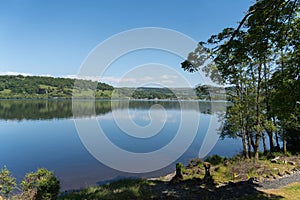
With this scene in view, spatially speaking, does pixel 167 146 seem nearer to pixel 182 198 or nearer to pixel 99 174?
pixel 99 174

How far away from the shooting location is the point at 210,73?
1448 centimetres

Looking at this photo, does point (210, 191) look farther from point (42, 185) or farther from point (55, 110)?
point (55, 110)

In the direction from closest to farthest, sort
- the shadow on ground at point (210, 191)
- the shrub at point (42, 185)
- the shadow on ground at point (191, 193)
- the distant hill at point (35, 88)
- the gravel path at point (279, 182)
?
1. the shrub at point (42, 185)
2. the shadow on ground at point (191, 193)
3. the shadow on ground at point (210, 191)
4. the gravel path at point (279, 182)
5. the distant hill at point (35, 88)

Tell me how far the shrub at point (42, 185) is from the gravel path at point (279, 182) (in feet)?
27.5

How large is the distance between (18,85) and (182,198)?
176 m

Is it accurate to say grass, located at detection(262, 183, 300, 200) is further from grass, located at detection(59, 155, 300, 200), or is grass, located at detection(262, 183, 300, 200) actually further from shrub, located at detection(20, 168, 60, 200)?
shrub, located at detection(20, 168, 60, 200)

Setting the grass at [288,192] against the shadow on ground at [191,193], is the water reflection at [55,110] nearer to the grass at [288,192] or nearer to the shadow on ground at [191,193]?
the grass at [288,192]

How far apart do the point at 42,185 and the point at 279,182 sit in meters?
10.1

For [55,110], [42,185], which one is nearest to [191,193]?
[42,185]

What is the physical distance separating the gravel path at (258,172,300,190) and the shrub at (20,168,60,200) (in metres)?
8.40

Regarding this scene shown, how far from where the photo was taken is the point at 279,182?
985 cm

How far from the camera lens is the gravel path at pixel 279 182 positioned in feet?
30.7

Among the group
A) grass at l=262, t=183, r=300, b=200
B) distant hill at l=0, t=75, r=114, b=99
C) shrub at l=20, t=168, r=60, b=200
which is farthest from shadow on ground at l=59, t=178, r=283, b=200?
distant hill at l=0, t=75, r=114, b=99

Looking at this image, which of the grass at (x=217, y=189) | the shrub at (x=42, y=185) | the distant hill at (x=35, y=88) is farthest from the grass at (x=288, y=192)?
the distant hill at (x=35, y=88)
